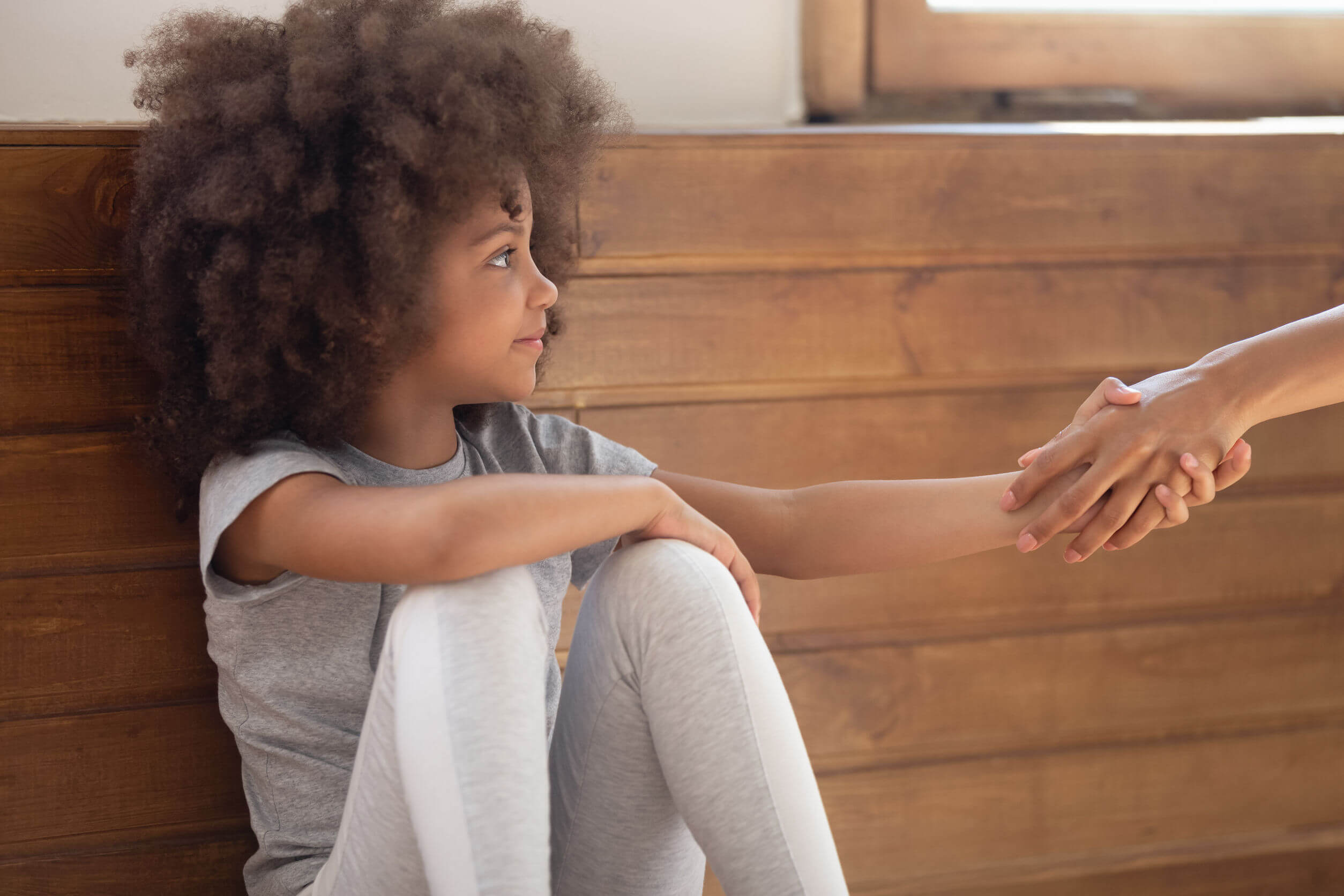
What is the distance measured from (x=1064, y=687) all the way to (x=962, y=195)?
56cm

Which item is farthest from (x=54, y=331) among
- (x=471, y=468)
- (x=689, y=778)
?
(x=689, y=778)

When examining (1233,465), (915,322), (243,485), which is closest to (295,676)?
(243,485)

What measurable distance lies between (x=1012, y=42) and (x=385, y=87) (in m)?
0.82

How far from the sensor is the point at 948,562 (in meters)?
1.21

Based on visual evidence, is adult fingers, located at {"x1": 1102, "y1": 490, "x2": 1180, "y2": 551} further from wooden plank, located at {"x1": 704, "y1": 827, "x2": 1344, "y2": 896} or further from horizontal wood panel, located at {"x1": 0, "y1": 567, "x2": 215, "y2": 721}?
horizontal wood panel, located at {"x1": 0, "y1": 567, "x2": 215, "y2": 721}

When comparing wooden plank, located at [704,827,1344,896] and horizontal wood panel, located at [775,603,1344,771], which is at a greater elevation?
horizontal wood panel, located at [775,603,1344,771]

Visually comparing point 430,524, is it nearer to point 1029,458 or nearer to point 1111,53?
point 1029,458

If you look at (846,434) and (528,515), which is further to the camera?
(846,434)

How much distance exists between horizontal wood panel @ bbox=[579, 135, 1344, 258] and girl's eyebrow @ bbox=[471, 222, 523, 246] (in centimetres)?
24

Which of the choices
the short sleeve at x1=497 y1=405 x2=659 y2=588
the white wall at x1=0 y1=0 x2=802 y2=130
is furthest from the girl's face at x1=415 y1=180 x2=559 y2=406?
the white wall at x1=0 y1=0 x2=802 y2=130

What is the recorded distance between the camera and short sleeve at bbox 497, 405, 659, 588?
99 centimetres

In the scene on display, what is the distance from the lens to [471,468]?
37.4 inches

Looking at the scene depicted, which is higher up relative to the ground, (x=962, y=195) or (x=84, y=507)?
(x=962, y=195)

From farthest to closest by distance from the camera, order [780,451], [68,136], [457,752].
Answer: [780,451], [68,136], [457,752]
